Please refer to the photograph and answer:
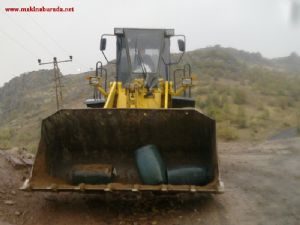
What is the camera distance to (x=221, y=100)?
22078 millimetres

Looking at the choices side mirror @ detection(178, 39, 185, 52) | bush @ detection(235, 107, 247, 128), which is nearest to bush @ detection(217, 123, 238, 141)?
bush @ detection(235, 107, 247, 128)

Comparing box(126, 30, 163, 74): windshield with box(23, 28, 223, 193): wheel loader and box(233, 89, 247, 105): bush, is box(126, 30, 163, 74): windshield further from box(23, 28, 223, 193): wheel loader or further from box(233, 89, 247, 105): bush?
box(233, 89, 247, 105): bush

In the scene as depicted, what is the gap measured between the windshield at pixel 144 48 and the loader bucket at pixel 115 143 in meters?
2.63

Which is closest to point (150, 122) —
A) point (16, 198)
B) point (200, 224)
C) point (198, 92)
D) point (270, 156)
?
point (200, 224)

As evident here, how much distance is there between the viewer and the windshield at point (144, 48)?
9414 millimetres

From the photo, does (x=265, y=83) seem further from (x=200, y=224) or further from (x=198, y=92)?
(x=200, y=224)

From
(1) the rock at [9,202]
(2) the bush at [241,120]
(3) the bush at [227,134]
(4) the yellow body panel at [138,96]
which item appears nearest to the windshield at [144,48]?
(4) the yellow body panel at [138,96]

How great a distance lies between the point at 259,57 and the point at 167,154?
5696 cm

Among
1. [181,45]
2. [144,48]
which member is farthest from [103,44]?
[181,45]

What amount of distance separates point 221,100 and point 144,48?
12960 millimetres

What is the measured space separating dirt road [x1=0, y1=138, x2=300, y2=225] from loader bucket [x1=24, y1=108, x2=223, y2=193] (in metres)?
0.35

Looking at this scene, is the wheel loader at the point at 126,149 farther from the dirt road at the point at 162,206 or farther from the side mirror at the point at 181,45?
the side mirror at the point at 181,45

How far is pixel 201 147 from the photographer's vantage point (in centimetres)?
687

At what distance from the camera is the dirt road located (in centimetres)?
611
